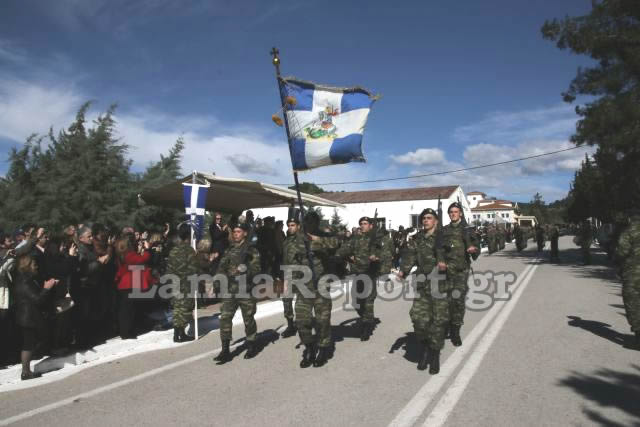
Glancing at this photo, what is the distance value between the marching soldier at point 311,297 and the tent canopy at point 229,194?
301cm

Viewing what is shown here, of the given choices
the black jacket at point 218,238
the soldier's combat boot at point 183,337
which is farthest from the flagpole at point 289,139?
the black jacket at point 218,238

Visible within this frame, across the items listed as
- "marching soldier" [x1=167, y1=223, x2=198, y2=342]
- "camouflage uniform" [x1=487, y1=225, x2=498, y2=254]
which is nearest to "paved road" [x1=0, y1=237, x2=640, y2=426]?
"marching soldier" [x1=167, y1=223, x2=198, y2=342]

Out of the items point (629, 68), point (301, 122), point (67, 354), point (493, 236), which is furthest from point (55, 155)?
point (493, 236)

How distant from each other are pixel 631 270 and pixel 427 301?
9.92 feet

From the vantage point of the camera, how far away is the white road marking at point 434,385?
3.88 m

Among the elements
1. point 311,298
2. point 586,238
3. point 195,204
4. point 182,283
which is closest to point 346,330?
point 311,298

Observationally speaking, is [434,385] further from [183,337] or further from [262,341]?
[183,337]

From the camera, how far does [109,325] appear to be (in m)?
7.41

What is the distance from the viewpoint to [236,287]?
593cm

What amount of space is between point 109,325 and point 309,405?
4599 millimetres

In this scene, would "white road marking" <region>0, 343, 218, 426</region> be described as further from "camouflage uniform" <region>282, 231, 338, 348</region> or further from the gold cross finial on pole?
the gold cross finial on pole

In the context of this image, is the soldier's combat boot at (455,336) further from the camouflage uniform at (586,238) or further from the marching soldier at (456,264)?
the camouflage uniform at (586,238)

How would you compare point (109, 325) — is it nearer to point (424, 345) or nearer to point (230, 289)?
point (230, 289)

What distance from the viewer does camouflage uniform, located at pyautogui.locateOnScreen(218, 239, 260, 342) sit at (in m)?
5.90
